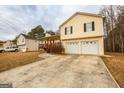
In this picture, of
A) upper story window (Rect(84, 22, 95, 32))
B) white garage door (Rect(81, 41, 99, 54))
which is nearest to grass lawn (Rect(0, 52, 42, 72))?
white garage door (Rect(81, 41, 99, 54))

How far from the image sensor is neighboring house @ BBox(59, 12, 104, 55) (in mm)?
15211

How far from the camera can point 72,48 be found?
17609 millimetres

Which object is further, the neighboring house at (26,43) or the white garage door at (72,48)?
the neighboring house at (26,43)

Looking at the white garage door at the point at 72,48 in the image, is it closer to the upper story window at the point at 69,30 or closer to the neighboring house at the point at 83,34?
the neighboring house at the point at 83,34

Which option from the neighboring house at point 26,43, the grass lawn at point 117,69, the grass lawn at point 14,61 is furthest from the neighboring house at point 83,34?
the neighboring house at point 26,43

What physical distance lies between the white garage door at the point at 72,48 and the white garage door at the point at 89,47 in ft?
3.04

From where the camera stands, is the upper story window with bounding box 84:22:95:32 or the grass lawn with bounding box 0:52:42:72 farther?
the upper story window with bounding box 84:22:95:32

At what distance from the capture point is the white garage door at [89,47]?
15398 mm

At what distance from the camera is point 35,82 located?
17.0 feet

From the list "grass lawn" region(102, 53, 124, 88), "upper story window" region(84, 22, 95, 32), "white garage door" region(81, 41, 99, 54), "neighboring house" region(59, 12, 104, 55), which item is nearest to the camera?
"grass lawn" region(102, 53, 124, 88)

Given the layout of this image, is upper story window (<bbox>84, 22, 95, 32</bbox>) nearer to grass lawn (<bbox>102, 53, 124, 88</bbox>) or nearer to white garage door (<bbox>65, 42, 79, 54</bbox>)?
white garage door (<bbox>65, 42, 79, 54</bbox>)

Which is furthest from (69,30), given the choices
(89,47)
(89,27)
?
(89,47)
